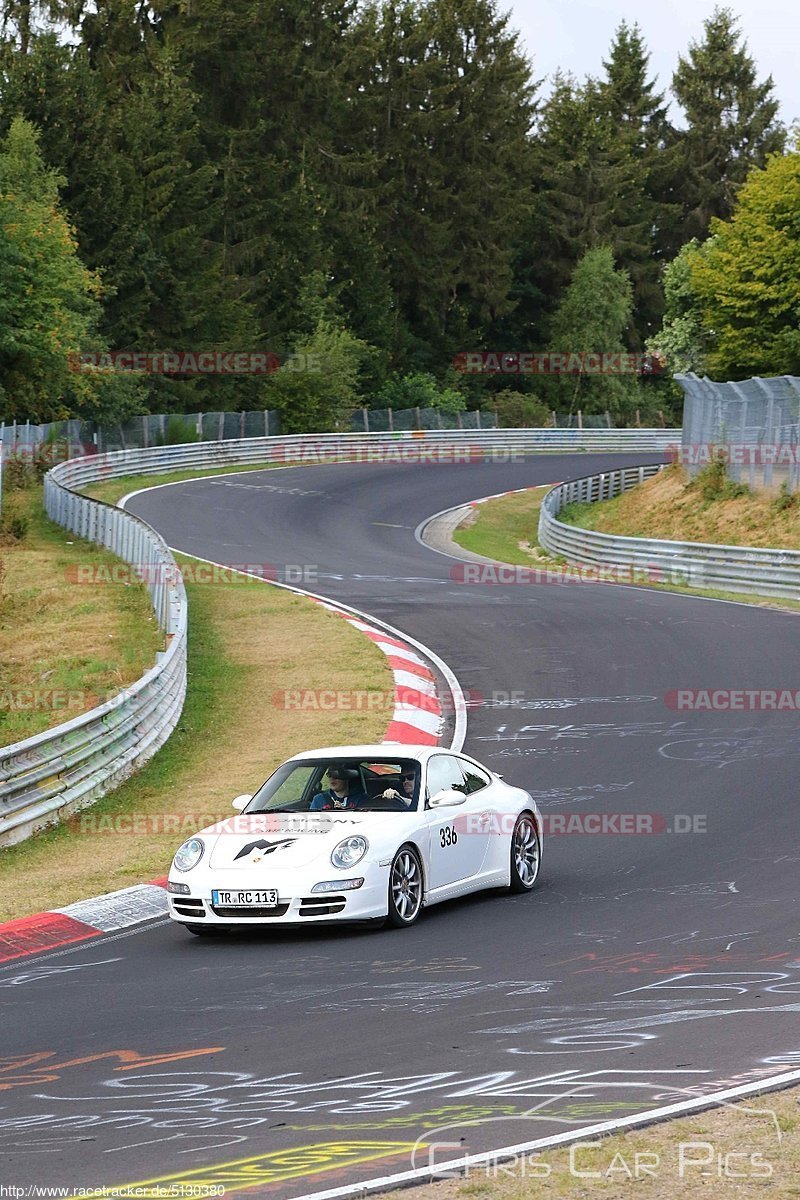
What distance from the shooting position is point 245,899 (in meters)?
10.8

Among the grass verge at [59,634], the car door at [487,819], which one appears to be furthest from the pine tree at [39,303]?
the car door at [487,819]

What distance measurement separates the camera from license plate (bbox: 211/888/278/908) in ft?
35.5

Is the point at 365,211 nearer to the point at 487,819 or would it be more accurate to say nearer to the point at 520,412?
the point at 520,412

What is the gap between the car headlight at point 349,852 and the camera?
1088cm

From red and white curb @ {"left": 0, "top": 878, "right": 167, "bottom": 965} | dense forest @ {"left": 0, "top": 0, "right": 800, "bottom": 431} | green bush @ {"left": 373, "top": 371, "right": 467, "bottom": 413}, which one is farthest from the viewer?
green bush @ {"left": 373, "top": 371, "right": 467, "bottom": 413}

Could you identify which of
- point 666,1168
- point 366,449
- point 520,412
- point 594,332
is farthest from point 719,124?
point 666,1168

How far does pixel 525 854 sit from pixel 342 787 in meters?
1.62

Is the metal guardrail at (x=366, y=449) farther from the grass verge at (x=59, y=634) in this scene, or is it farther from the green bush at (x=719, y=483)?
the green bush at (x=719, y=483)

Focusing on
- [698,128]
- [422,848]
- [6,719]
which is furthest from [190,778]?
[698,128]

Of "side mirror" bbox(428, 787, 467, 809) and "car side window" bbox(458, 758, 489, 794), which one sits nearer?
"side mirror" bbox(428, 787, 467, 809)

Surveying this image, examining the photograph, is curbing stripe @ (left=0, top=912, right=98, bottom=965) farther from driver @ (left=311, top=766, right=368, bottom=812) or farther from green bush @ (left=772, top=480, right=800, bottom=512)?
green bush @ (left=772, top=480, right=800, bottom=512)

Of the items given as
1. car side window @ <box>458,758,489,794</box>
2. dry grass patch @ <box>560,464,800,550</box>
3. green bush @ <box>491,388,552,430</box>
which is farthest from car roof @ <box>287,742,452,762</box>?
green bush @ <box>491,388,552,430</box>

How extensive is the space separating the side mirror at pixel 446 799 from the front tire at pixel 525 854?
0.83 m

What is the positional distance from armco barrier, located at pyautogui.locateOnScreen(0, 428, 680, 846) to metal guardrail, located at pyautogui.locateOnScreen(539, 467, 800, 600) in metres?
11.8
